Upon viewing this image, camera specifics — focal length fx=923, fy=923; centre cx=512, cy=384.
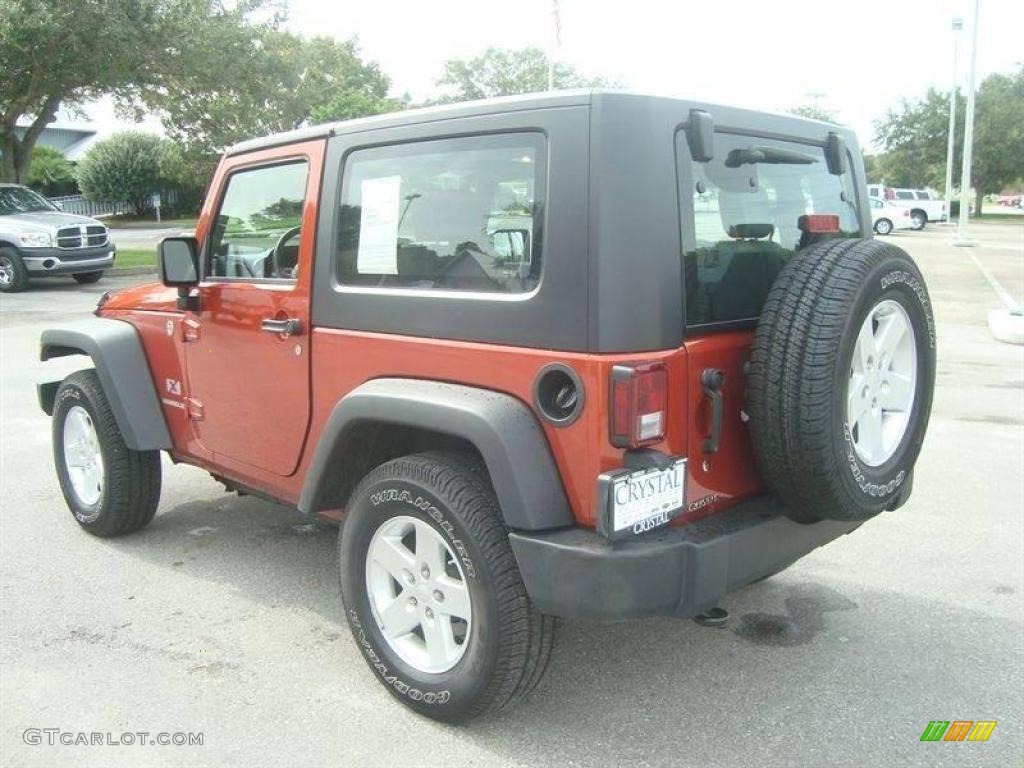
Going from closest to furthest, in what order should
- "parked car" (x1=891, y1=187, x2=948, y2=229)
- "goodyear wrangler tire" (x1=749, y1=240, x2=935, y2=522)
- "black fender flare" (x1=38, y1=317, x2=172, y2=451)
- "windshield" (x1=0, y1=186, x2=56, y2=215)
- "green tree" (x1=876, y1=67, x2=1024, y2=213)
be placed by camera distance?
"goodyear wrangler tire" (x1=749, y1=240, x2=935, y2=522) < "black fender flare" (x1=38, y1=317, x2=172, y2=451) < "windshield" (x1=0, y1=186, x2=56, y2=215) < "parked car" (x1=891, y1=187, x2=948, y2=229) < "green tree" (x1=876, y1=67, x2=1024, y2=213)

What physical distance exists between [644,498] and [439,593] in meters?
0.77

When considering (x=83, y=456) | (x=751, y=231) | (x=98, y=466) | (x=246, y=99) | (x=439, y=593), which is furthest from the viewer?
(x=246, y=99)

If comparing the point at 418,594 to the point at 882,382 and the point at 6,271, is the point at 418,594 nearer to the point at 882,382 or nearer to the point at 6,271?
the point at 882,382

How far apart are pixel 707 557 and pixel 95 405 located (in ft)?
10.2

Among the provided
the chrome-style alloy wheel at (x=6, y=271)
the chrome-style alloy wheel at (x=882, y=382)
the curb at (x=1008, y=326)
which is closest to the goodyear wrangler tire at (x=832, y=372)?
the chrome-style alloy wheel at (x=882, y=382)

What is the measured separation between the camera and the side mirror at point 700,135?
8.78 feet

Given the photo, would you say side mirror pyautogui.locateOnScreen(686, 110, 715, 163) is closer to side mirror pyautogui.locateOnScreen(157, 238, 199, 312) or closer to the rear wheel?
side mirror pyautogui.locateOnScreen(157, 238, 199, 312)

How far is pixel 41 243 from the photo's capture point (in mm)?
15750

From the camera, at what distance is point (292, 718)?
2996mm

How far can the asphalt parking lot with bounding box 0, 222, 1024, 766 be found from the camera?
285 centimetres

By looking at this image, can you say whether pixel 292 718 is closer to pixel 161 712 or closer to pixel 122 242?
pixel 161 712

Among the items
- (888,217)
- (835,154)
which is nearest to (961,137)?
(888,217)

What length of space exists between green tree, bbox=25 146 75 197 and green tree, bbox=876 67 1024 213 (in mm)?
46188

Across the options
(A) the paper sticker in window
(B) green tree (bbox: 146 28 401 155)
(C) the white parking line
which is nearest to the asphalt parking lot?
(A) the paper sticker in window
